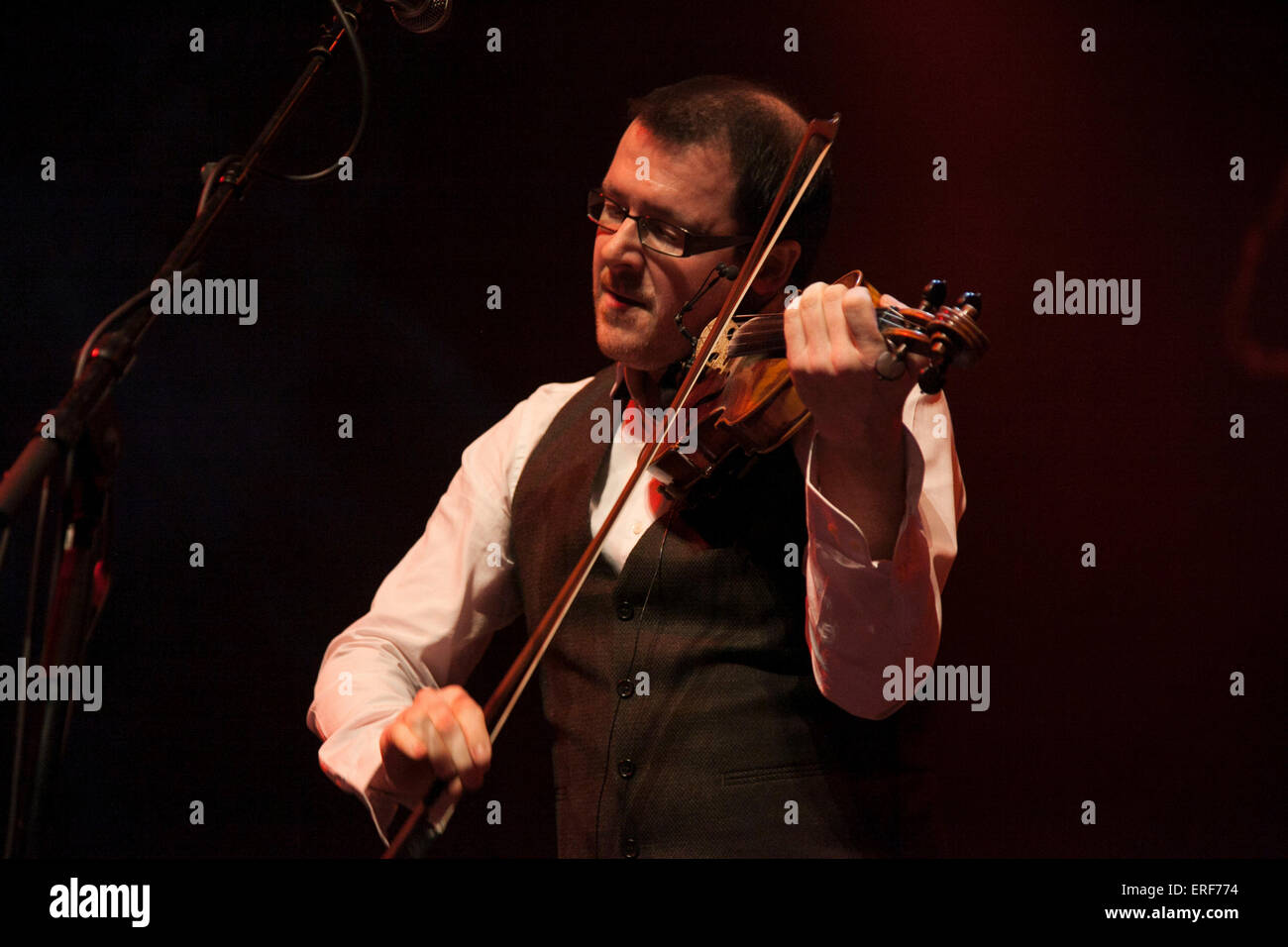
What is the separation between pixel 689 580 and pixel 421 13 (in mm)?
740

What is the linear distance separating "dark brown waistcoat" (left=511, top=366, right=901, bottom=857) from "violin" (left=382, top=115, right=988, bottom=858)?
0.09m

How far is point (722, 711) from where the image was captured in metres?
1.33

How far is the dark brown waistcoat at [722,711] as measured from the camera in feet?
4.29

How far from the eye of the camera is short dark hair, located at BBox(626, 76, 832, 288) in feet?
4.95

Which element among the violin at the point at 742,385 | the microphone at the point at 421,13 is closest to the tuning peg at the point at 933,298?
the violin at the point at 742,385

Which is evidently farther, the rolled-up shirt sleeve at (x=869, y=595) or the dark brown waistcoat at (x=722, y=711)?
the dark brown waistcoat at (x=722, y=711)

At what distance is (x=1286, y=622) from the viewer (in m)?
1.76

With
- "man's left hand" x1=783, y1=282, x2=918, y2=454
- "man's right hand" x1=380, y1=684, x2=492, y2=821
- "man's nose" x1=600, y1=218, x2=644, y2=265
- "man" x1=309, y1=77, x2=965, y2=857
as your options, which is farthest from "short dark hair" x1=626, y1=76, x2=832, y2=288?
"man's right hand" x1=380, y1=684, x2=492, y2=821

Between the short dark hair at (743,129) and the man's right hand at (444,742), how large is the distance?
0.76m

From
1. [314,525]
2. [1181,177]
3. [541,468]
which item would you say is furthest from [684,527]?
[1181,177]

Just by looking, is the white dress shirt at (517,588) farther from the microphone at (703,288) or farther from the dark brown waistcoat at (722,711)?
the microphone at (703,288)

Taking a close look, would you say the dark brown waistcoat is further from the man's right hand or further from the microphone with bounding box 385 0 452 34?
the microphone with bounding box 385 0 452 34

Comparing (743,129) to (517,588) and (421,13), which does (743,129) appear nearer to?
(421,13)
